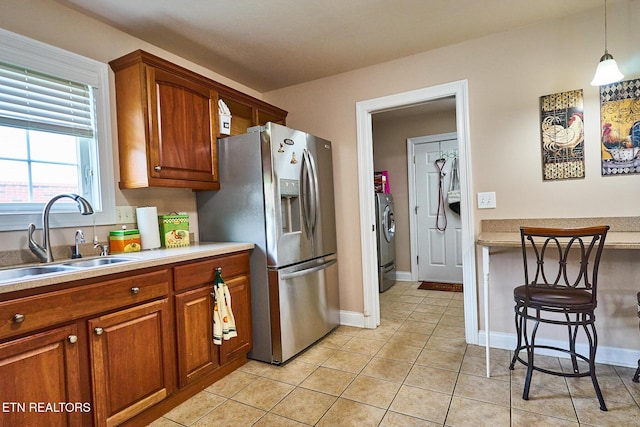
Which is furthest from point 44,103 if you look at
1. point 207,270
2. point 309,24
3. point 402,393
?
point 402,393

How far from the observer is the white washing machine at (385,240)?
423cm

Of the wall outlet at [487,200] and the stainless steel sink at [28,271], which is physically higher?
the wall outlet at [487,200]

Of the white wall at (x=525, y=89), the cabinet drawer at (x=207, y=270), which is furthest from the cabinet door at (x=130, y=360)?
the white wall at (x=525, y=89)

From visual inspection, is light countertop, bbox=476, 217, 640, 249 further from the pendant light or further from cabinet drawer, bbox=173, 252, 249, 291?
cabinet drawer, bbox=173, 252, 249, 291

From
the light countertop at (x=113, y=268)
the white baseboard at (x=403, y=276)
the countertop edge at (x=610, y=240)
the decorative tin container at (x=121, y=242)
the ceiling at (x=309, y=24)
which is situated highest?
the ceiling at (x=309, y=24)

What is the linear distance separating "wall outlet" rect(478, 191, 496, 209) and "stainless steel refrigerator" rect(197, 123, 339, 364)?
1275 millimetres

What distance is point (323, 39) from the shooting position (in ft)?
8.10

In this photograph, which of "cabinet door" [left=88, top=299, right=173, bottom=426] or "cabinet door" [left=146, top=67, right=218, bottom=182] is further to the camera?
"cabinet door" [left=146, top=67, right=218, bottom=182]

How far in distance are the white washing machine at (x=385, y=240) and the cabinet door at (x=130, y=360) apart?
2.85 metres

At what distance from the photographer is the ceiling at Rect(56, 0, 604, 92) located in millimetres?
2049

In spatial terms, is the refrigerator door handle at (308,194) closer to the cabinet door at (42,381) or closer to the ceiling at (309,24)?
the ceiling at (309,24)

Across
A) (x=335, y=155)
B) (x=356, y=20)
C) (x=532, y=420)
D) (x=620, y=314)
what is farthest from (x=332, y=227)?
(x=620, y=314)
